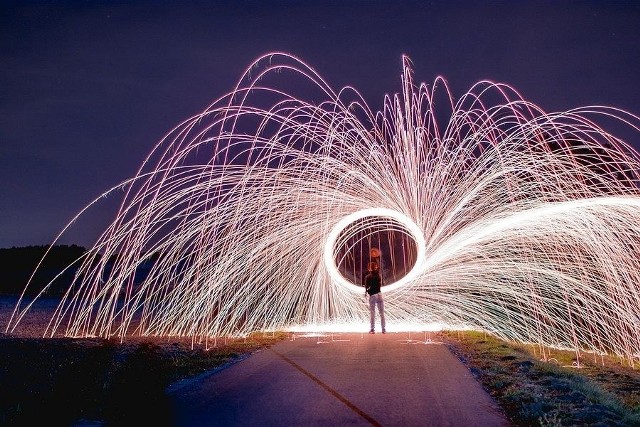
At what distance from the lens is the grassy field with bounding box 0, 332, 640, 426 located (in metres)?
6.89

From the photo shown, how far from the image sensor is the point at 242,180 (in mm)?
15000

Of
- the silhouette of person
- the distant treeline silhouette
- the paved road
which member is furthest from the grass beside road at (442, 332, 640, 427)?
the distant treeline silhouette

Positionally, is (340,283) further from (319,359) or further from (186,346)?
(319,359)

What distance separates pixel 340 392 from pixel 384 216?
8.63 m

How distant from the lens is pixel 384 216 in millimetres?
16328

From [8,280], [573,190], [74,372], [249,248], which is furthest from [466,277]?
[8,280]

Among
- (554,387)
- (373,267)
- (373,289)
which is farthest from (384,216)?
(554,387)

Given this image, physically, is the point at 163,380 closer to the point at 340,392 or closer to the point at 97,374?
the point at 97,374

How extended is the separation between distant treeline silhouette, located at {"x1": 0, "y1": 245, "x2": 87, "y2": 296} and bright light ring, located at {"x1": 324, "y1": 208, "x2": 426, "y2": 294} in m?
27.8

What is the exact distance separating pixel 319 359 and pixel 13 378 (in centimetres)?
466

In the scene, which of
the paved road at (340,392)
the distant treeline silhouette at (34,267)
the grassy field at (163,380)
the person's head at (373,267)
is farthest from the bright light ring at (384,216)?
the distant treeline silhouette at (34,267)

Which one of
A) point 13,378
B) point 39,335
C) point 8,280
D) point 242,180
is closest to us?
point 13,378

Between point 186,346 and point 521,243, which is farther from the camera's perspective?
point 521,243

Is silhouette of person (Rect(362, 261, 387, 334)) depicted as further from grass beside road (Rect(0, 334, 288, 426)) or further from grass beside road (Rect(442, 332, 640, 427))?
grass beside road (Rect(0, 334, 288, 426))
